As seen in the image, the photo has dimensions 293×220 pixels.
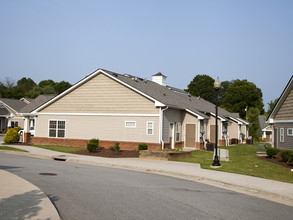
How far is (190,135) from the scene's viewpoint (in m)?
30.5

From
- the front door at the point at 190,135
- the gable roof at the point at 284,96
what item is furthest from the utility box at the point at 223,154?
the front door at the point at 190,135

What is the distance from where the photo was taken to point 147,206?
337 inches

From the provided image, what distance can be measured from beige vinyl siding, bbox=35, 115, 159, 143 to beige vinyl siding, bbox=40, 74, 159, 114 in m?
0.60

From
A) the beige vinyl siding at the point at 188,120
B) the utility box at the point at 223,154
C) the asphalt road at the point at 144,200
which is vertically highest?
the beige vinyl siding at the point at 188,120

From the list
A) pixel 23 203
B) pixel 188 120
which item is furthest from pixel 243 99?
pixel 23 203

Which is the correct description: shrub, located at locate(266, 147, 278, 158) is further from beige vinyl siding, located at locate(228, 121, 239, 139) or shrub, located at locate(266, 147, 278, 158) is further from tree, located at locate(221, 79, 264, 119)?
tree, located at locate(221, 79, 264, 119)

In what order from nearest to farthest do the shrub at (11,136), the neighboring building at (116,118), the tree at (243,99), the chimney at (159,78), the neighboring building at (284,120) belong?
the neighboring building at (284,120) → the neighboring building at (116,118) → the shrub at (11,136) → the chimney at (159,78) → the tree at (243,99)

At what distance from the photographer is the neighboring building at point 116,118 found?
26281mm

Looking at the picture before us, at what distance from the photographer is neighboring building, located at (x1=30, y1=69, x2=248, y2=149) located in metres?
26.3

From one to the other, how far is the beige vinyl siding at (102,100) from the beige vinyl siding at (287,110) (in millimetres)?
9813

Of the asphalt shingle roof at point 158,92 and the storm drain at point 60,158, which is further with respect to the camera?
the asphalt shingle roof at point 158,92

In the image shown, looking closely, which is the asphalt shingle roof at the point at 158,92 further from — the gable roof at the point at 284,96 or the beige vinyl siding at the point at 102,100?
the gable roof at the point at 284,96

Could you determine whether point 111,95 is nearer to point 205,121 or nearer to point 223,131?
point 205,121

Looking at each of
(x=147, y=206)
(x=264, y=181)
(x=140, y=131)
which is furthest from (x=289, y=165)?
(x=147, y=206)
